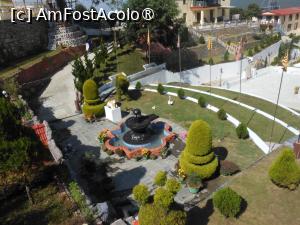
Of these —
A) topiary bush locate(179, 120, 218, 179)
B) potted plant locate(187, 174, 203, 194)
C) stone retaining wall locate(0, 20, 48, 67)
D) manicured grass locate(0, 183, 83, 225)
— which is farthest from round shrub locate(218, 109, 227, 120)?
stone retaining wall locate(0, 20, 48, 67)

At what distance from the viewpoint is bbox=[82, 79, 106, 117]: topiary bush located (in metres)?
27.8

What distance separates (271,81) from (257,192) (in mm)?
30966

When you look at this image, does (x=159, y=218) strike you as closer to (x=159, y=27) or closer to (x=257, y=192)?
(x=257, y=192)

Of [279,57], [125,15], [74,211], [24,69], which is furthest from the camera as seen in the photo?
[279,57]

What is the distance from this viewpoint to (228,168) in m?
19.8

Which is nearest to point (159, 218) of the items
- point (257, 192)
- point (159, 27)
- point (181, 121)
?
point (257, 192)

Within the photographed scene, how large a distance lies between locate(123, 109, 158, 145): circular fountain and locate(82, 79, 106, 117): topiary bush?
204 inches

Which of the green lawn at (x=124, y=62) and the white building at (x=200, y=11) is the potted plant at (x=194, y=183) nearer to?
the green lawn at (x=124, y=62)

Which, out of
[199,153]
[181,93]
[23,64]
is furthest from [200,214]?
[23,64]

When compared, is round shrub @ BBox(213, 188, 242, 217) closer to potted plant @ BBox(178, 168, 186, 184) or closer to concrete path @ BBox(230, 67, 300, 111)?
potted plant @ BBox(178, 168, 186, 184)

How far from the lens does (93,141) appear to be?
25.3 meters

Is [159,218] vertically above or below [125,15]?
below

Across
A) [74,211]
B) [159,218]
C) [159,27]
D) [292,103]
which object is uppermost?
[159,27]

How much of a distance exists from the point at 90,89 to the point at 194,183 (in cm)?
1377
